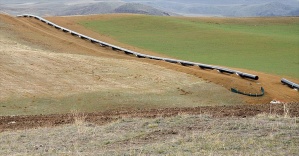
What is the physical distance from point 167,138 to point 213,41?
130 feet

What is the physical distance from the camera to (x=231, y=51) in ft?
151

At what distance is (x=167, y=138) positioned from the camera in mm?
12594

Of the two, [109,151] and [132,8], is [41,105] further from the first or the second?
[132,8]

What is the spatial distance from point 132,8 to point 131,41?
150820 millimetres

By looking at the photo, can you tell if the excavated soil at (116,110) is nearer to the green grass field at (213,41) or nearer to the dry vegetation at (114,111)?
the dry vegetation at (114,111)

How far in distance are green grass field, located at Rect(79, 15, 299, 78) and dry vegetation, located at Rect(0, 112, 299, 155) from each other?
2093cm

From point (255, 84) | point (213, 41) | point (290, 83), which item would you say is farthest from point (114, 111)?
point (213, 41)

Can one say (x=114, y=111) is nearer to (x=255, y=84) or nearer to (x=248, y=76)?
(x=255, y=84)

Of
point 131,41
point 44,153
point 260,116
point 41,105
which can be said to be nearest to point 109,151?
point 44,153

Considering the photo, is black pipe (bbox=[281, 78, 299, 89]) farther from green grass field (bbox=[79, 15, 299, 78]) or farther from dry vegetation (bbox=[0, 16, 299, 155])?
green grass field (bbox=[79, 15, 299, 78])

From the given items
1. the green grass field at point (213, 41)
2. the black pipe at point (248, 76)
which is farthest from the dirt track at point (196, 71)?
the green grass field at point (213, 41)

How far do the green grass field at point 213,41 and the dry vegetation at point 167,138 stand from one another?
68.7 ft

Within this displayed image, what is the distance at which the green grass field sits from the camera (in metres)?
40.2

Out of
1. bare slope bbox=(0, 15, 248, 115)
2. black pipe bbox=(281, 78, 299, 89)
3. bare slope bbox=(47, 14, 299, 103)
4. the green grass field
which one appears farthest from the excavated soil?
the green grass field
